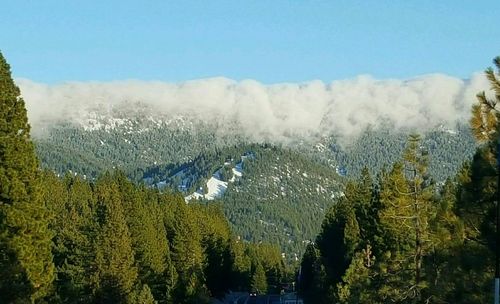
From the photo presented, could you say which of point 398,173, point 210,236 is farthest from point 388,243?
point 210,236

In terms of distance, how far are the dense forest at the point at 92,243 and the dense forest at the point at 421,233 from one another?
14.5 m

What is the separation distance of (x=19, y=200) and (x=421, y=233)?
59.0 feet

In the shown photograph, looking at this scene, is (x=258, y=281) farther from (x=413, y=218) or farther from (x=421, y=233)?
(x=413, y=218)

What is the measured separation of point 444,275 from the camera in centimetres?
2909

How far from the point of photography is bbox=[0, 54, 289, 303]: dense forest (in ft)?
115

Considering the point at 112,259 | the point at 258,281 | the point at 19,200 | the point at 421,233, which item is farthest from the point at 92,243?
the point at 258,281

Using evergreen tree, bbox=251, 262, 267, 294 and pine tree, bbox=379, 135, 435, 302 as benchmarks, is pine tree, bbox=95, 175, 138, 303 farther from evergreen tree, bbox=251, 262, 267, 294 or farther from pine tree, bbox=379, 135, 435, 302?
evergreen tree, bbox=251, 262, 267, 294

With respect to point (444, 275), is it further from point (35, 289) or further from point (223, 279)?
point (223, 279)

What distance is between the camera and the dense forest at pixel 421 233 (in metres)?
24.9

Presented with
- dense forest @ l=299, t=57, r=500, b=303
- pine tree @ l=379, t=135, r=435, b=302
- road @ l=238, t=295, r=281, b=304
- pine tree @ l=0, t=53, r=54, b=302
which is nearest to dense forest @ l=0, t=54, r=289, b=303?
pine tree @ l=0, t=53, r=54, b=302

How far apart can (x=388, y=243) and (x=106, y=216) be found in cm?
1973

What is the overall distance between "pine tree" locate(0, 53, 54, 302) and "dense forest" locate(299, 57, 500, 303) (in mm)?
14990

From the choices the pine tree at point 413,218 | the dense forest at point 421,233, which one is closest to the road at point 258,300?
the dense forest at point 421,233

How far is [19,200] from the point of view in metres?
35.1
